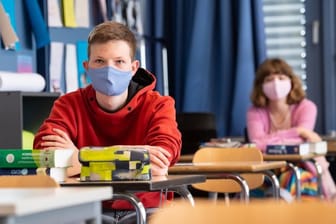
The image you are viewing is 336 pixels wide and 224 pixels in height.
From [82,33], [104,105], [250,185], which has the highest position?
[82,33]

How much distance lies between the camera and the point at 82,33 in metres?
6.51

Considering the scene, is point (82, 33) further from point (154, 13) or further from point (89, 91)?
point (89, 91)

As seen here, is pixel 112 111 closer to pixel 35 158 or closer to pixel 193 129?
pixel 35 158

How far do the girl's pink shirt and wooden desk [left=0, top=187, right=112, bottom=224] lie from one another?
3945 mm

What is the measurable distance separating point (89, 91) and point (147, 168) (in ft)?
2.56

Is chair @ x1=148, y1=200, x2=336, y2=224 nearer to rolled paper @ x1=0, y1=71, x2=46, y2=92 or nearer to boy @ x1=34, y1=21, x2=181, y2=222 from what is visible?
boy @ x1=34, y1=21, x2=181, y2=222

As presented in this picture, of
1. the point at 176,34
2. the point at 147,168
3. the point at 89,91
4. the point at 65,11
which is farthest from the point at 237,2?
the point at 147,168

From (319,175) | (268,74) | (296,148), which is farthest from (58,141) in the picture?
(268,74)

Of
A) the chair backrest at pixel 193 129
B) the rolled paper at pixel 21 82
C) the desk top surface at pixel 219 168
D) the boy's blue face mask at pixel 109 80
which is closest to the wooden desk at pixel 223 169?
the desk top surface at pixel 219 168

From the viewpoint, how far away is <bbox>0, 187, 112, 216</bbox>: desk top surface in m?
2.09

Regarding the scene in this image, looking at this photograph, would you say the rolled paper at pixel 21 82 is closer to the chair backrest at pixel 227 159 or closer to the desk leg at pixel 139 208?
the chair backrest at pixel 227 159

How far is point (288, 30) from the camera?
7863 millimetres

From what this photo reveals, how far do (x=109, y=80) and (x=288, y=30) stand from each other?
4.23 meters

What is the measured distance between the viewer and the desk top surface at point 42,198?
6.86 feet
